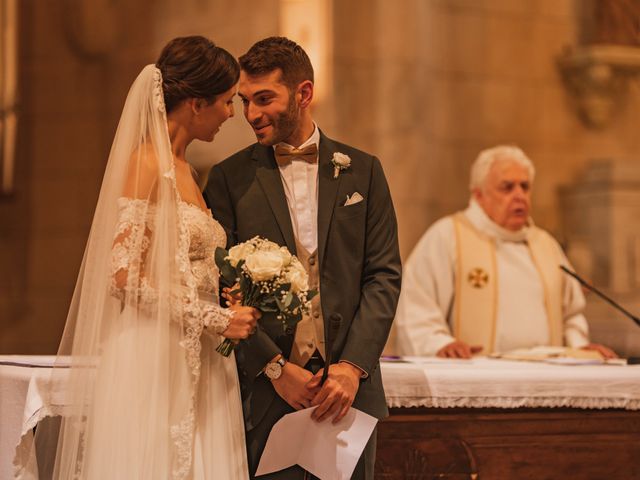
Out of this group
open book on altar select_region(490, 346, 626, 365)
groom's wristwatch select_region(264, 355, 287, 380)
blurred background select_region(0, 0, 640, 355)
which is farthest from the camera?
blurred background select_region(0, 0, 640, 355)

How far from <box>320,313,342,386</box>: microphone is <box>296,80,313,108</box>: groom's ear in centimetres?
78

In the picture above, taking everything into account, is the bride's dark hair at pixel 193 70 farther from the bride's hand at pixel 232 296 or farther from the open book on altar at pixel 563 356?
the open book on altar at pixel 563 356

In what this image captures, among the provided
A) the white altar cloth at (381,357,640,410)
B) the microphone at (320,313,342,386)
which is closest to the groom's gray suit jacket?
the microphone at (320,313,342,386)

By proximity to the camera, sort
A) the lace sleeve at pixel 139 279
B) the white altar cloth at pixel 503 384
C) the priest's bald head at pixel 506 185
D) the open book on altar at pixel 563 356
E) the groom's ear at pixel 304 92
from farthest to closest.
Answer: the priest's bald head at pixel 506 185, the open book on altar at pixel 563 356, the white altar cloth at pixel 503 384, the groom's ear at pixel 304 92, the lace sleeve at pixel 139 279

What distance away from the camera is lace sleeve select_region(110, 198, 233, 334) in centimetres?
381

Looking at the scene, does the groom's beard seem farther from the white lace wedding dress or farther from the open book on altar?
the open book on altar

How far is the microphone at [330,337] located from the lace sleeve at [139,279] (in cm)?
33

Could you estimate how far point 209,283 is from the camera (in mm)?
4023

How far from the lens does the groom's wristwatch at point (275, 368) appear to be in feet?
13.0

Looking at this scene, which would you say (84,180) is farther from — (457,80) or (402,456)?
Result: (402,456)

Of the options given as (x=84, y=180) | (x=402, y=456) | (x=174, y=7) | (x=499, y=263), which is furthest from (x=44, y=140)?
(x=402, y=456)

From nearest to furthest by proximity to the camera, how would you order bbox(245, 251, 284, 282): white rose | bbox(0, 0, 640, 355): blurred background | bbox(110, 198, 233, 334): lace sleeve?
1. bbox(245, 251, 284, 282): white rose
2. bbox(110, 198, 233, 334): lace sleeve
3. bbox(0, 0, 640, 355): blurred background

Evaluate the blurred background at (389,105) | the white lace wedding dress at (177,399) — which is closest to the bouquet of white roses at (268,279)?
the white lace wedding dress at (177,399)

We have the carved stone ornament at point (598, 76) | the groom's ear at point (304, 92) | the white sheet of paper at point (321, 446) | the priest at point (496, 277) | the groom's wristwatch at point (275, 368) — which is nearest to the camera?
the groom's wristwatch at point (275, 368)
